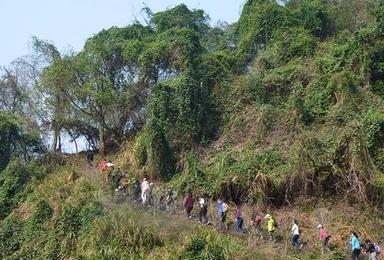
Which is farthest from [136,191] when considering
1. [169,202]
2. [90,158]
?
[90,158]

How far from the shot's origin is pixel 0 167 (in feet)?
102

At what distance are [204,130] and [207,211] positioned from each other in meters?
7.48

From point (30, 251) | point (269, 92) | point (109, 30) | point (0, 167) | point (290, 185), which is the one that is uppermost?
point (109, 30)

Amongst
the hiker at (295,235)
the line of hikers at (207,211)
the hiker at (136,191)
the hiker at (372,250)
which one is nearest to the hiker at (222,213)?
the line of hikers at (207,211)

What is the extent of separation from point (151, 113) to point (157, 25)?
9648mm

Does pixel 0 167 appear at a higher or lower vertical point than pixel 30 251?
higher

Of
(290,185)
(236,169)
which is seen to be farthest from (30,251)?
(290,185)

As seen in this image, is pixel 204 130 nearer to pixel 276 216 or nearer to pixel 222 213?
pixel 276 216

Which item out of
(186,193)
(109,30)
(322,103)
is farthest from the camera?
(109,30)

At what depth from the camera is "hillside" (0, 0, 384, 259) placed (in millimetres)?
21328

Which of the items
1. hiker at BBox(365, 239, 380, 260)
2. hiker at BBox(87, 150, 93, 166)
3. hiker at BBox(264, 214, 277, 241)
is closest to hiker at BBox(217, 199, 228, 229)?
hiker at BBox(264, 214, 277, 241)

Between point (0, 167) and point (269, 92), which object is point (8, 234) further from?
point (269, 92)

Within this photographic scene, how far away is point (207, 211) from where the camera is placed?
22406mm

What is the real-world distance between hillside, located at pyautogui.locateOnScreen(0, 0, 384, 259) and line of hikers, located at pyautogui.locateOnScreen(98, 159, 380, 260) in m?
0.41
